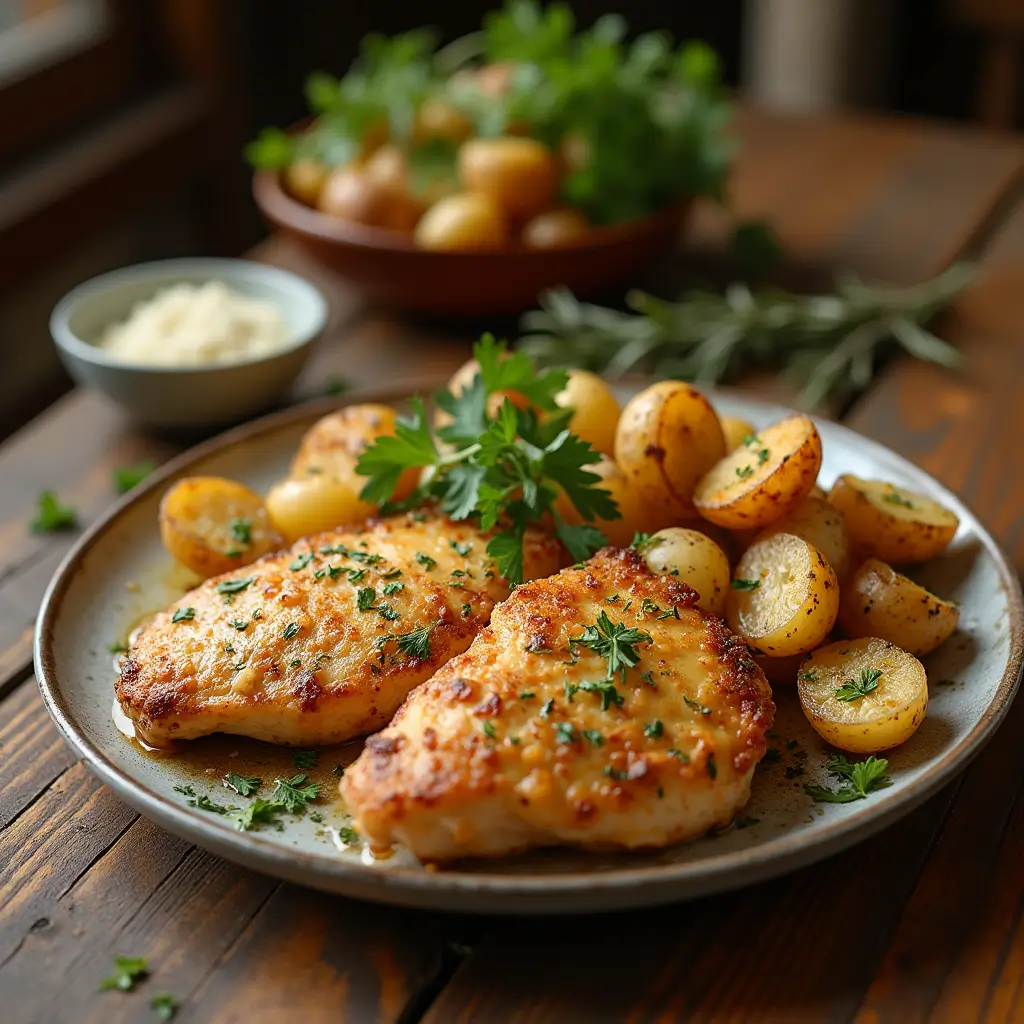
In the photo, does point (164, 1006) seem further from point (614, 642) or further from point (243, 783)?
point (614, 642)

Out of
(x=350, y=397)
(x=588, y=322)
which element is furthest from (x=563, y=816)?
(x=588, y=322)

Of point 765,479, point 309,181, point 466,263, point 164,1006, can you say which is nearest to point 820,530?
point 765,479

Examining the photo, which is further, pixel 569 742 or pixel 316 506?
pixel 316 506

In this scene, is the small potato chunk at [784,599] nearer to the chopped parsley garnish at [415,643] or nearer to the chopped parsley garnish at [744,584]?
the chopped parsley garnish at [744,584]

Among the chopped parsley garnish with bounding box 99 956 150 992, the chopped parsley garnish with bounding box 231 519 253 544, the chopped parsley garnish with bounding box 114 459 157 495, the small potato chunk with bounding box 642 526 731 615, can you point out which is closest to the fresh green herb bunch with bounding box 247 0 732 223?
the chopped parsley garnish with bounding box 114 459 157 495

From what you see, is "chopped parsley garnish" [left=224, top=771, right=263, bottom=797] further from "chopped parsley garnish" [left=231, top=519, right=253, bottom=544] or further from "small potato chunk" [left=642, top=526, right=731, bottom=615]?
"small potato chunk" [left=642, top=526, right=731, bottom=615]

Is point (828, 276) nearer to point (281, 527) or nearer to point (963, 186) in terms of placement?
point (963, 186)

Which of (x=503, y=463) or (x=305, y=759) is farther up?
(x=503, y=463)
